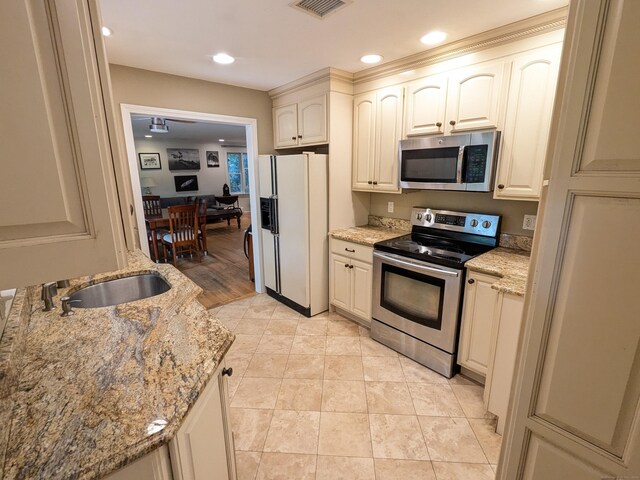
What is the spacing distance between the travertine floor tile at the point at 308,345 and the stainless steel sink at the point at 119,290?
124 cm

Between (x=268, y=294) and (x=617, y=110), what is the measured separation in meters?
3.49

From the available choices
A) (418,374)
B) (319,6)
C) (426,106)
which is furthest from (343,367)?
(319,6)

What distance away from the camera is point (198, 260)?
16.8 ft

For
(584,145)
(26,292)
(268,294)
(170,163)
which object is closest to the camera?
(584,145)

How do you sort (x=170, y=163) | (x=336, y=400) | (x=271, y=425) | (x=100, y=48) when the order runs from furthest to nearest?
(x=170, y=163) < (x=336, y=400) < (x=271, y=425) < (x=100, y=48)

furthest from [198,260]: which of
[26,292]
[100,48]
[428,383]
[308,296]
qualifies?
[100,48]

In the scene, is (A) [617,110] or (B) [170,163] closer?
(A) [617,110]

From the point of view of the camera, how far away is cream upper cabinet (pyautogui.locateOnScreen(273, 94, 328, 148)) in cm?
290

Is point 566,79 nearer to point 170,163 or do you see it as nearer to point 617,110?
point 617,110

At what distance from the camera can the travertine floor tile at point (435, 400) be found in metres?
1.94

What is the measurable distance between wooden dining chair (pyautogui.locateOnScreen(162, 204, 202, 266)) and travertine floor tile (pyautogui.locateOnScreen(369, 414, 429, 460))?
3.97 metres

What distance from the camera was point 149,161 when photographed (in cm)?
827

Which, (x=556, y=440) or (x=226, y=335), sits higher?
(x=226, y=335)

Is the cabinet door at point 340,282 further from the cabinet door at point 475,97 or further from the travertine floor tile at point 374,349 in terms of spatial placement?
the cabinet door at point 475,97
